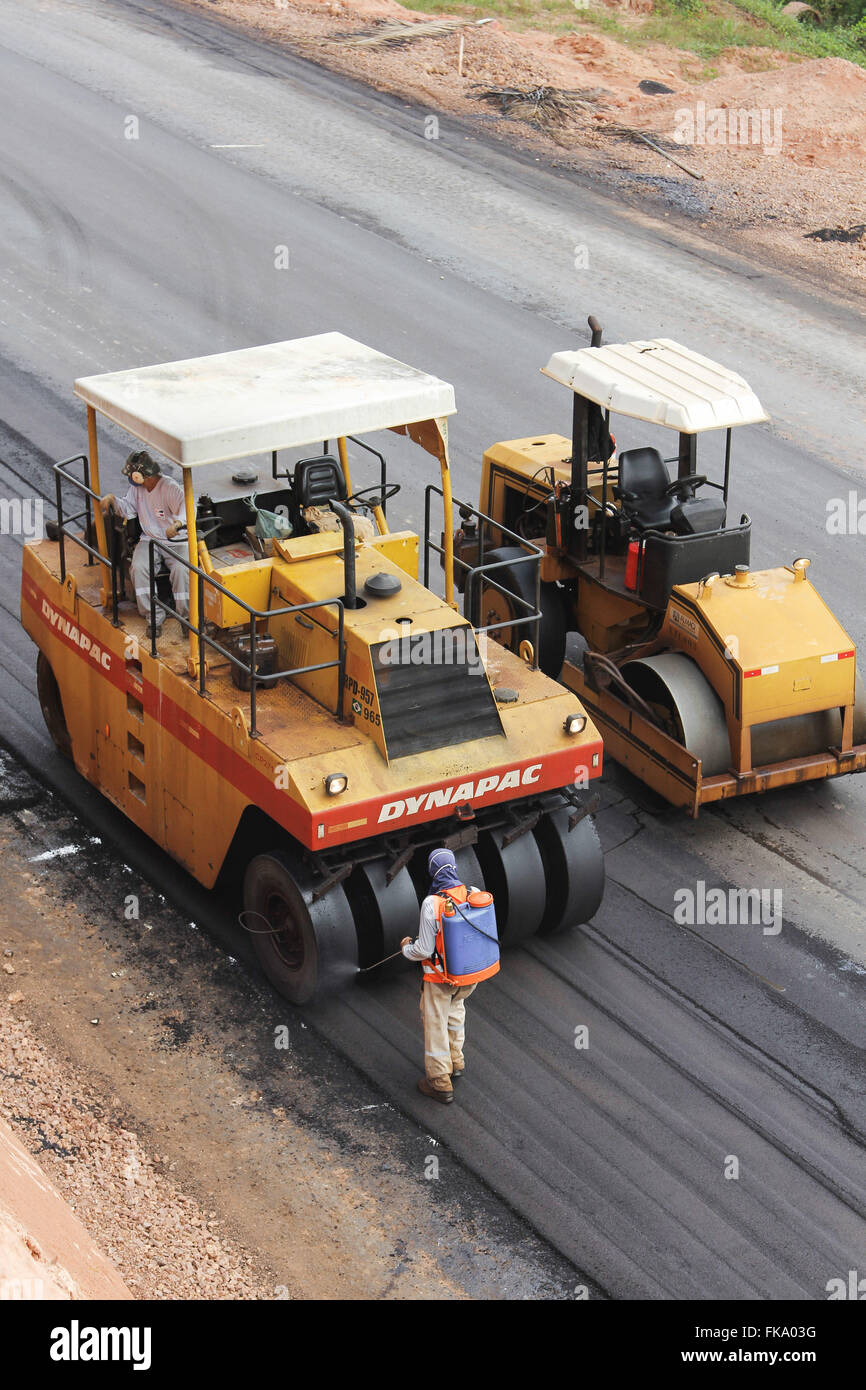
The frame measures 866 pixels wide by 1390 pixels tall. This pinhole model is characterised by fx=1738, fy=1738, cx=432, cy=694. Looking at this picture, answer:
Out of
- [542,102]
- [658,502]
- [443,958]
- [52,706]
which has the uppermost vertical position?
[542,102]

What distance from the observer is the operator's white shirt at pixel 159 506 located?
1106cm

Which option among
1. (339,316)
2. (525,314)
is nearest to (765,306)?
(525,314)

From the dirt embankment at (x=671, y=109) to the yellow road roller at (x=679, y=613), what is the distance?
37.1ft

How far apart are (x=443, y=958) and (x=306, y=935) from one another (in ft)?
3.31

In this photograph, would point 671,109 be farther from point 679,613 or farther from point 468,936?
point 468,936

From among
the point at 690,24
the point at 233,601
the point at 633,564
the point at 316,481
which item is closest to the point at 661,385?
the point at 633,564

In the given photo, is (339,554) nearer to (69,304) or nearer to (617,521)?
(617,521)

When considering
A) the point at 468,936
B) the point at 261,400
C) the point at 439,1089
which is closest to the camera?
the point at 468,936

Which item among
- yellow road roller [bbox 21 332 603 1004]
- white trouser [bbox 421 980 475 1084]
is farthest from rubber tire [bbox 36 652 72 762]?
white trouser [bbox 421 980 475 1084]

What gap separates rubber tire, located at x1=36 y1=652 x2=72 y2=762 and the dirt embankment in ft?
46.4

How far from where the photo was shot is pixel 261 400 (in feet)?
34.0

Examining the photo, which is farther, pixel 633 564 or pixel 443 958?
pixel 633 564

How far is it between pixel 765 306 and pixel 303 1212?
51.8 ft

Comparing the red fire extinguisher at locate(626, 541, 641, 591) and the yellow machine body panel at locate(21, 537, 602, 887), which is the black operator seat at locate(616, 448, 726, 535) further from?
the yellow machine body panel at locate(21, 537, 602, 887)
